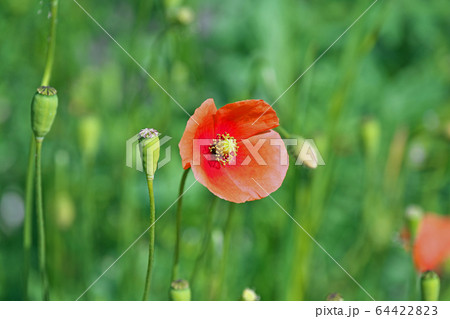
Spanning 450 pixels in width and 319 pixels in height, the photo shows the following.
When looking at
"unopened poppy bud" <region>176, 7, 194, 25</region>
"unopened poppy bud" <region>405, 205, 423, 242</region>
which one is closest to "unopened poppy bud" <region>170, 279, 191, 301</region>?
"unopened poppy bud" <region>405, 205, 423, 242</region>

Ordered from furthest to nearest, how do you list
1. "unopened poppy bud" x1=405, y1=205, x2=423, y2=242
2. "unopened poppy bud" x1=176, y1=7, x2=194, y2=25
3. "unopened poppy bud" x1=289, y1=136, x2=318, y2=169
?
"unopened poppy bud" x1=176, y1=7, x2=194, y2=25 < "unopened poppy bud" x1=405, y1=205, x2=423, y2=242 < "unopened poppy bud" x1=289, y1=136, x2=318, y2=169

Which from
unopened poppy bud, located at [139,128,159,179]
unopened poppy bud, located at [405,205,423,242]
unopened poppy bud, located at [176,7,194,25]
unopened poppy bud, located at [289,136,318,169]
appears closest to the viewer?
→ unopened poppy bud, located at [139,128,159,179]

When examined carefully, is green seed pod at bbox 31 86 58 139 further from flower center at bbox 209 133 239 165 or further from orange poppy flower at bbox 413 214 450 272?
orange poppy flower at bbox 413 214 450 272

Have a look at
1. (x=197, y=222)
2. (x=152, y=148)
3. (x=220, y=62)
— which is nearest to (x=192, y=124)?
→ (x=152, y=148)

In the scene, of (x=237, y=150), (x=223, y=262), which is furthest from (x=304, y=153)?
(x=223, y=262)

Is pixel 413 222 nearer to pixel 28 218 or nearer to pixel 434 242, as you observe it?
pixel 434 242

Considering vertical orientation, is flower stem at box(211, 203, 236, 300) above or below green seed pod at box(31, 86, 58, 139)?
below
